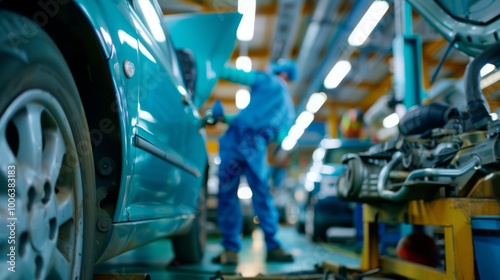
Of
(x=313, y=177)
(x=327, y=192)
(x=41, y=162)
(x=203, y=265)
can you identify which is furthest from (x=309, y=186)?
(x=41, y=162)

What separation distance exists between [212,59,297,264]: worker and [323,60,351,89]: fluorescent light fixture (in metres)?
4.27

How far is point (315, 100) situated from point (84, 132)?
9.38 meters

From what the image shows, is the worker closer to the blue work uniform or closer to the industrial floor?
the blue work uniform

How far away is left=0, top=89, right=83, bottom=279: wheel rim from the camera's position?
30.6 inches

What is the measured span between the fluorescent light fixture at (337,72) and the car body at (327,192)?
249 centimetres

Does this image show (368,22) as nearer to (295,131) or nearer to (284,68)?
(284,68)

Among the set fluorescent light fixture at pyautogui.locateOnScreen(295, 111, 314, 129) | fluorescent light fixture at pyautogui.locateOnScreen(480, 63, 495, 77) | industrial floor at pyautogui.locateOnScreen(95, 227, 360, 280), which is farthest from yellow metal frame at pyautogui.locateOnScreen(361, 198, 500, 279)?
fluorescent light fixture at pyautogui.locateOnScreen(295, 111, 314, 129)

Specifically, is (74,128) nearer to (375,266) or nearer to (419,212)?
(419,212)

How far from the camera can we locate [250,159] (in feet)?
10.6

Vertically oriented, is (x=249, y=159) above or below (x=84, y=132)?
above

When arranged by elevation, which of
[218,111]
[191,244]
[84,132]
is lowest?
[191,244]

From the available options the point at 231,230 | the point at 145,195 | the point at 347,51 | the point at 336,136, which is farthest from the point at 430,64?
the point at 145,195

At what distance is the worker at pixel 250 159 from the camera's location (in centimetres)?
324

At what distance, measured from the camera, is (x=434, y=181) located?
158cm
